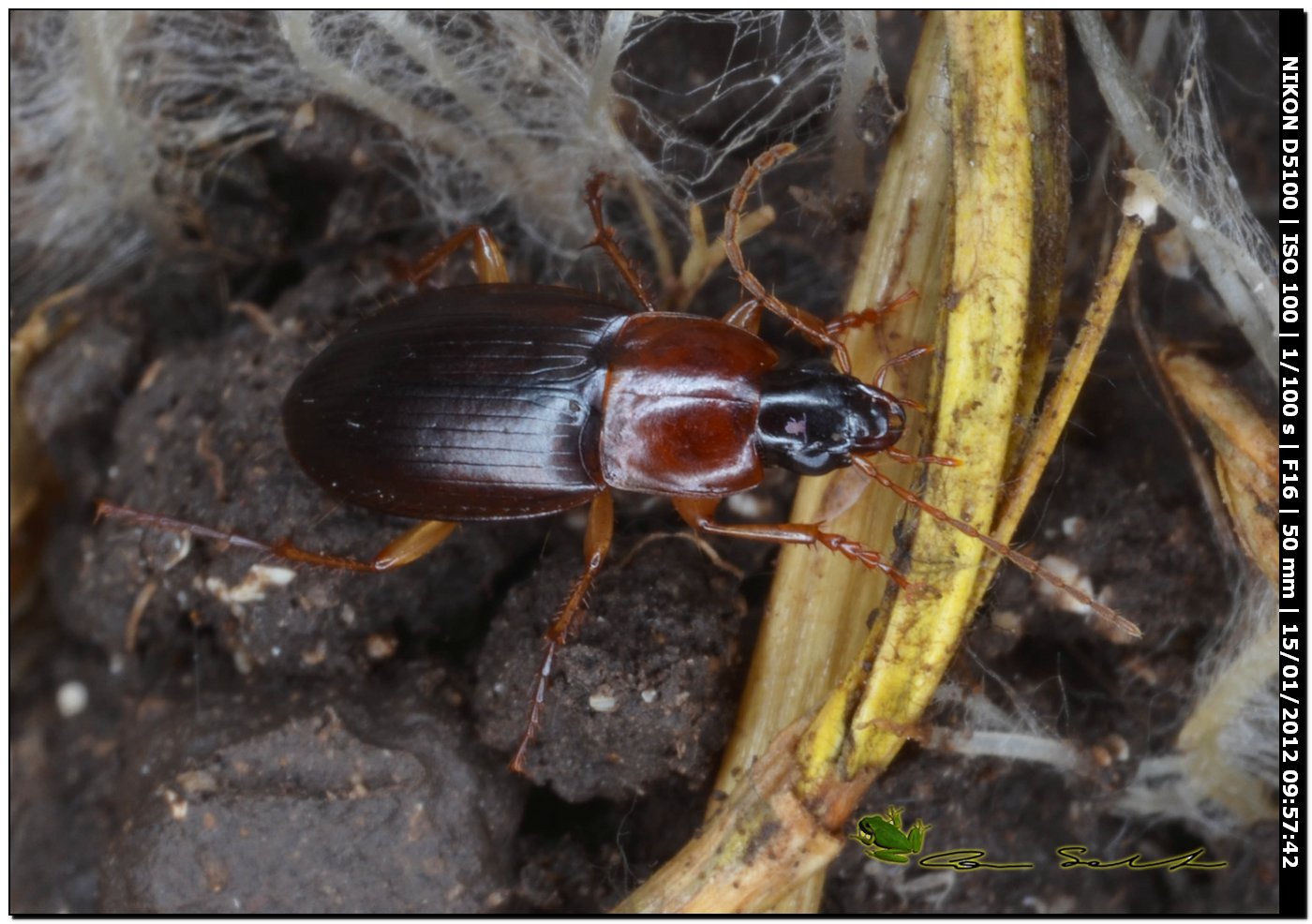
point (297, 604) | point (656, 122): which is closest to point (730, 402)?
point (656, 122)

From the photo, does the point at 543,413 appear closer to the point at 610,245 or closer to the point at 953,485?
the point at 610,245

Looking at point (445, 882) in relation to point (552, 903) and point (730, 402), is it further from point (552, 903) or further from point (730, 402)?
point (730, 402)

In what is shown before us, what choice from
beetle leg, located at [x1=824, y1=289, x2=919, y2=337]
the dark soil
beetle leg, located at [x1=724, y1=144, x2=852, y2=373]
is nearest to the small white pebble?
the dark soil

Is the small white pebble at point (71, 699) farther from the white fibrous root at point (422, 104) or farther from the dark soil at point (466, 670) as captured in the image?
the white fibrous root at point (422, 104)

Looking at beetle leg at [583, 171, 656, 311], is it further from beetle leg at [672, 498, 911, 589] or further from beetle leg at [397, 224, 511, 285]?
beetle leg at [672, 498, 911, 589]

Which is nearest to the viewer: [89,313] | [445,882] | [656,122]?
[445,882]

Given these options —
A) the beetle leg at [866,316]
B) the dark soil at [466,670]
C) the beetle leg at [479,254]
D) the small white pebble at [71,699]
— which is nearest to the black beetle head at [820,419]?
the beetle leg at [866,316]
